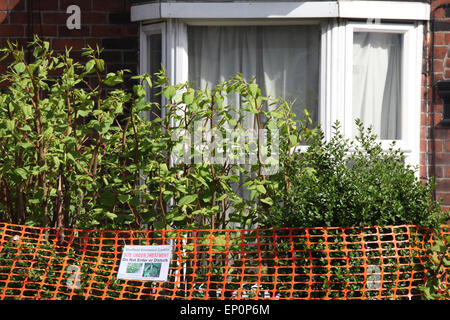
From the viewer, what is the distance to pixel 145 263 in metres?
3.86

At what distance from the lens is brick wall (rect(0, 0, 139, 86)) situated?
5594 millimetres

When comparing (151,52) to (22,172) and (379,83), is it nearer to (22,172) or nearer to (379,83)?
(22,172)

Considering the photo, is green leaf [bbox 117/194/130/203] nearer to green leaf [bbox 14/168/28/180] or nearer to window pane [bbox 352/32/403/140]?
green leaf [bbox 14/168/28/180]

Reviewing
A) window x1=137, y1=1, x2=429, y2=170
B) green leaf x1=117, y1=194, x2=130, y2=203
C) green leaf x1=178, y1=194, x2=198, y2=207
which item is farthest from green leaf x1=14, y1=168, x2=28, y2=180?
window x1=137, y1=1, x2=429, y2=170

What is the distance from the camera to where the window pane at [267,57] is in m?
5.33

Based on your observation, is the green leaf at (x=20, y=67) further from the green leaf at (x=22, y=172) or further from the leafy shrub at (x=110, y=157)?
the green leaf at (x=22, y=172)

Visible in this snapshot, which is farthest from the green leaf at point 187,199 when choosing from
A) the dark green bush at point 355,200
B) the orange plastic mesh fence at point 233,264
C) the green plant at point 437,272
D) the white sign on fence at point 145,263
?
the green plant at point 437,272

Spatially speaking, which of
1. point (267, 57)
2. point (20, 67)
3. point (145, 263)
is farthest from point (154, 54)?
point (145, 263)

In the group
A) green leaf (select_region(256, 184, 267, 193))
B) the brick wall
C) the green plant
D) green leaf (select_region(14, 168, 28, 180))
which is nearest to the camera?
the green plant

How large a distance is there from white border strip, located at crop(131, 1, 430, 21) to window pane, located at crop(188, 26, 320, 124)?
21cm

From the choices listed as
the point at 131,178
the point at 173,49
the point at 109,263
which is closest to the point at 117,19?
the point at 173,49

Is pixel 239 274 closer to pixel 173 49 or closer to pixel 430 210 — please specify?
pixel 430 210

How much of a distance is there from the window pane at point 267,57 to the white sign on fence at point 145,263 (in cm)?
197
